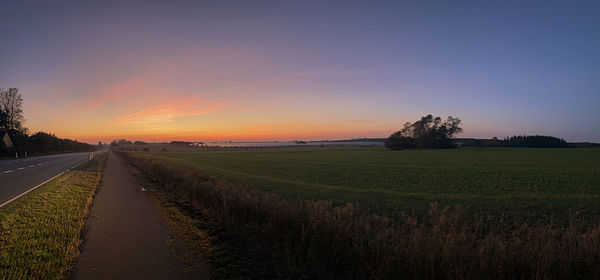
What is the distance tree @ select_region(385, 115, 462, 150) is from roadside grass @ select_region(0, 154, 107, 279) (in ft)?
377

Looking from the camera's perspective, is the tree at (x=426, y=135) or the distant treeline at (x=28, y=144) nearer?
the distant treeline at (x=28, y=144)

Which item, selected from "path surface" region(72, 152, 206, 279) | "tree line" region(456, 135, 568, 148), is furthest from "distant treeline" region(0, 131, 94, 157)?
"tree line" region(456, 135, 568, 148)

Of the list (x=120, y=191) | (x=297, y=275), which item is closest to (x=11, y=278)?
(x=297, y=275)

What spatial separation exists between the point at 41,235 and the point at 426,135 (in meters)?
121

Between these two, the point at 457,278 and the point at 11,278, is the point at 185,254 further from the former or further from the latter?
the point at 457,278

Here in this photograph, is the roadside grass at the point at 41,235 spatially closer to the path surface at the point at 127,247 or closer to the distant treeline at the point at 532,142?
the path surface at the point at 127,247

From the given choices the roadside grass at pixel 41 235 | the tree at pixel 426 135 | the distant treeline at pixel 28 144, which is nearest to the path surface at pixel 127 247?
the roadside grass at pixel 41 235

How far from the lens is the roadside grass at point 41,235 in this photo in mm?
4234

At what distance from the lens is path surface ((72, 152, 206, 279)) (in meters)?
4.21

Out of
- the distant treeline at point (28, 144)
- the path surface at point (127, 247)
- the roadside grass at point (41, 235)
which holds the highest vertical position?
the distant treeline at point (28, 144)

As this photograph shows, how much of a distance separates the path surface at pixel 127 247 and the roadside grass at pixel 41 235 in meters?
0.26

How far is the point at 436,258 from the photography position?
13.8 feet

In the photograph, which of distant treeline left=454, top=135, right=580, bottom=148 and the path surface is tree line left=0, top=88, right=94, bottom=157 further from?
distant treeline left=454, top=135, right=580, bottom=148

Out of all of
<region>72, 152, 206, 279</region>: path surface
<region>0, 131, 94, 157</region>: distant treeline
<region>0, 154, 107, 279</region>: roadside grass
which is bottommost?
<region>72, 152, 206, 279</region>: path surface
